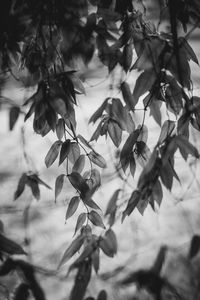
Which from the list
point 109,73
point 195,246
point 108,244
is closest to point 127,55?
point 109,73

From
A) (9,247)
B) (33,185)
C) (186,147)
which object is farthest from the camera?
(33,185)

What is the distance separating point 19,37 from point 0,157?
2.32 feet

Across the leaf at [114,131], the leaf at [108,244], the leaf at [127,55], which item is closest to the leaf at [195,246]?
the leaf at [108,244]

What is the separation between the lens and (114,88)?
2.21 feet

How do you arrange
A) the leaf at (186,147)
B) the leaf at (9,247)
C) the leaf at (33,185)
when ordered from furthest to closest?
the leaf at (33,185), the leaf at (9,247), the leaf at (186,147)

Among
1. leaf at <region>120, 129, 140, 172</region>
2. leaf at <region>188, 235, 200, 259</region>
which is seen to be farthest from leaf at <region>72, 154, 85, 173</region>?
leaf at <region>188, 235, 200, 259</region>

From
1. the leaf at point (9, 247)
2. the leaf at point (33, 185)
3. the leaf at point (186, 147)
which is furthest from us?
the leaf at point (33, 185)

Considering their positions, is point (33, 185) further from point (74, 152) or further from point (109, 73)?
point (109, 73)

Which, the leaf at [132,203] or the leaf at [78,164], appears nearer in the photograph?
the leaf at [132,203]

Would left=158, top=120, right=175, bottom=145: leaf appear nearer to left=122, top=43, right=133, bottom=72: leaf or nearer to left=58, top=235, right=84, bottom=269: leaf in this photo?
left=122, top=43, right=133, bottom=72: leaf

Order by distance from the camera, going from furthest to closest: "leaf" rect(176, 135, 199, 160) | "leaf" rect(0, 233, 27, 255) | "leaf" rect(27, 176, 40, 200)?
"leaf" rect(27, 176, 40, 200) → "leaf" rect(0, 233, 27, 255) → "leaf" rect(176, 135, 199, 160)

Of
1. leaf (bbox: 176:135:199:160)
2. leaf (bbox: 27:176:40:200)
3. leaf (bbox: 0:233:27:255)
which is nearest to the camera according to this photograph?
leaf (bbox: 176:135:199:160)

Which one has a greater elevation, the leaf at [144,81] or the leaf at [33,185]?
the leaf at [144,81]

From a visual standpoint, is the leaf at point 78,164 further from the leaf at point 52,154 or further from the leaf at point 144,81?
the leaf at point 144,81
